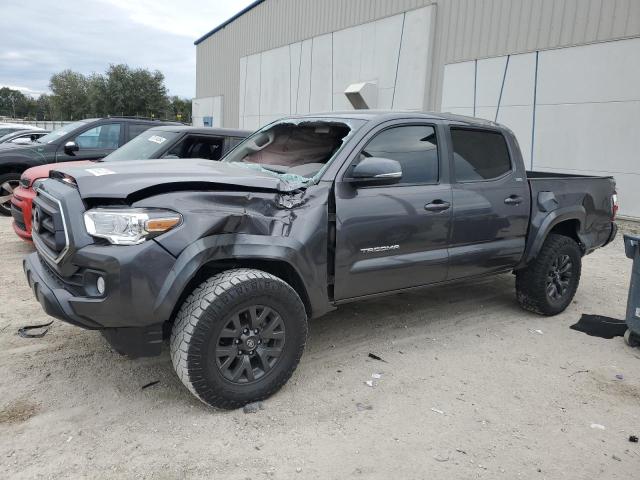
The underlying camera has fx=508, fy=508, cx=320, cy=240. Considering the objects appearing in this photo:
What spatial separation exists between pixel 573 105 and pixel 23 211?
999 centimetres

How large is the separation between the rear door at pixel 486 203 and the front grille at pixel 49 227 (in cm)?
280

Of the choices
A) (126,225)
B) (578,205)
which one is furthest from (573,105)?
(126,225)

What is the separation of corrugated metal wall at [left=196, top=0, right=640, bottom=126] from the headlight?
10.1m

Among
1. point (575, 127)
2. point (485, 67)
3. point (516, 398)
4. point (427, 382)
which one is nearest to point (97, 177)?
point (427, 382)

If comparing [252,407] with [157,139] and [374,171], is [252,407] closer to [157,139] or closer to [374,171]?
[374,171]

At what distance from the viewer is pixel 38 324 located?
164 inches

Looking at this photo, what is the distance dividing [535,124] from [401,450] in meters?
10.0

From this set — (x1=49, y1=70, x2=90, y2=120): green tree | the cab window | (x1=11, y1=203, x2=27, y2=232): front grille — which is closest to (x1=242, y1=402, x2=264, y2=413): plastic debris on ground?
(x1=11, y1=203, x2=27, y2=232): front grille

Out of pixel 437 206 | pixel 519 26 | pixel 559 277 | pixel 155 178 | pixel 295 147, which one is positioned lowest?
pixel 559 277

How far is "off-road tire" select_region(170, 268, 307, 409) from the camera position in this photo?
282 centimetres

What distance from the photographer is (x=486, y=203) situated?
4305 mm

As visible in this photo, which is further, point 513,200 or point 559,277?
point 559,277

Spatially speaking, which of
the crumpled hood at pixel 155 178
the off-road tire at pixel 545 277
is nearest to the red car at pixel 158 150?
the crumpled hood at pixel 155 178

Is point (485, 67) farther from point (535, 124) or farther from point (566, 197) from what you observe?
point (566, 197)
